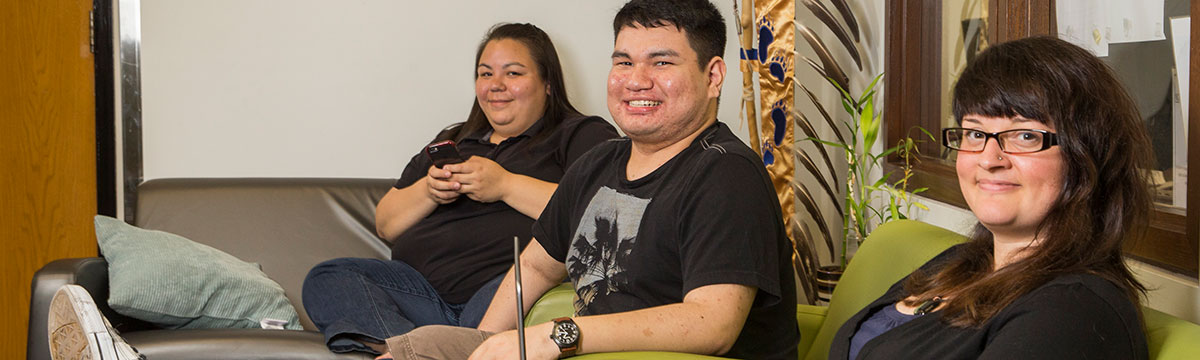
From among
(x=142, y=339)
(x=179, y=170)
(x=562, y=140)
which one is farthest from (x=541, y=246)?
(x=179, y=170)

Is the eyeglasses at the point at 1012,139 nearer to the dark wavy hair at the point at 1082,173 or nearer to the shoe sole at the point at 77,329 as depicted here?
the dark wavy hair at the point at 1082,173

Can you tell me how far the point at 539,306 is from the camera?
2.00 meters

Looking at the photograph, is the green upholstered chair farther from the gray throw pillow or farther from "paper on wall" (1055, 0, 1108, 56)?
the gray throw pillow

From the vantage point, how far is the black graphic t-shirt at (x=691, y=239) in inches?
60.8

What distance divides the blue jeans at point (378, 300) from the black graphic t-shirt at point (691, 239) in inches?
23.8

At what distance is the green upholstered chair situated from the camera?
1.63m

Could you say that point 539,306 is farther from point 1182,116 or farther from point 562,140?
point 1182,116

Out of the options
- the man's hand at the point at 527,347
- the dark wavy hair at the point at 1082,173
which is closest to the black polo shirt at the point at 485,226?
the man's hand at the point at 527,347

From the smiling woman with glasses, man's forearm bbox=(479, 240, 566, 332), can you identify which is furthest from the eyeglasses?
man's forearm bbox=(479, 240, 566, 332)

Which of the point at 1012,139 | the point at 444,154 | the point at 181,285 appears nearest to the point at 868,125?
the point at 444,154

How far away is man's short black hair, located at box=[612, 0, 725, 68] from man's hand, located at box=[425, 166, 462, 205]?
94cm

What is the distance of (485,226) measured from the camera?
2.60 m

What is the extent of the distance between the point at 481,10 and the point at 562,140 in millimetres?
Answer: 807

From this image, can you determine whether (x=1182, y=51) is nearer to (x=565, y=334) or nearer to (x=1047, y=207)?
(x=1047, y=207)
